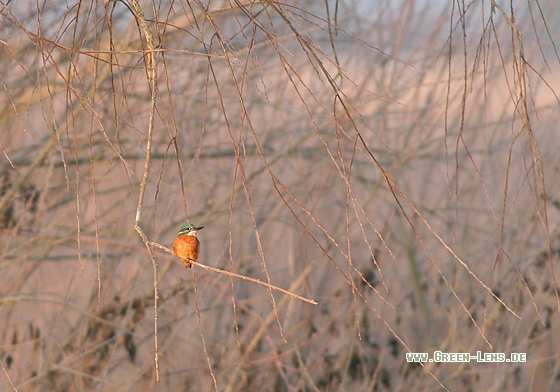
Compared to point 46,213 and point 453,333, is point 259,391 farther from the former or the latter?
point 46,213

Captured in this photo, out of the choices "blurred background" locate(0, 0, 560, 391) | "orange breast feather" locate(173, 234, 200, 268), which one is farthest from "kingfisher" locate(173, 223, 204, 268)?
"blurred background" locate(0, 0, 560, 391)

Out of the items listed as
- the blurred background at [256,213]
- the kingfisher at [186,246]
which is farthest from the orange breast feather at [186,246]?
the blurred background at [256,213]

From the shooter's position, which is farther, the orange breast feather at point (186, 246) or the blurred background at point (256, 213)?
the blurred background at point (256, 213)

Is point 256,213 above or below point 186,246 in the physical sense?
above

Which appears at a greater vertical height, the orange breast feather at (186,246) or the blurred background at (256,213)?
the blurred background at (256,213)

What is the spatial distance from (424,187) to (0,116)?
292cm

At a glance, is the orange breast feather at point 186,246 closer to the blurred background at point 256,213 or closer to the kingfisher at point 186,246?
the kingfisher at point 186,246

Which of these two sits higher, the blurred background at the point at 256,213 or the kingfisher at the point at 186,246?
the blurred background at the point at 256,213

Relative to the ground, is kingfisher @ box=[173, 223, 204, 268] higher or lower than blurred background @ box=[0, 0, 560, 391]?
lower

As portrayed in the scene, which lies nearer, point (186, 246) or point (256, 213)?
point (186, 246)

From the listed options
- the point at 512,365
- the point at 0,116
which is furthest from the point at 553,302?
the point at 0,116

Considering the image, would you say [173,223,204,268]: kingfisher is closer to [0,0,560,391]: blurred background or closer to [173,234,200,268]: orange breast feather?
[173,234,200,268]: orange breast feather

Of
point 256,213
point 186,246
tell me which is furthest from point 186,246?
point 256,213

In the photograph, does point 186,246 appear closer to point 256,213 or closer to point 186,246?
point 186,246
